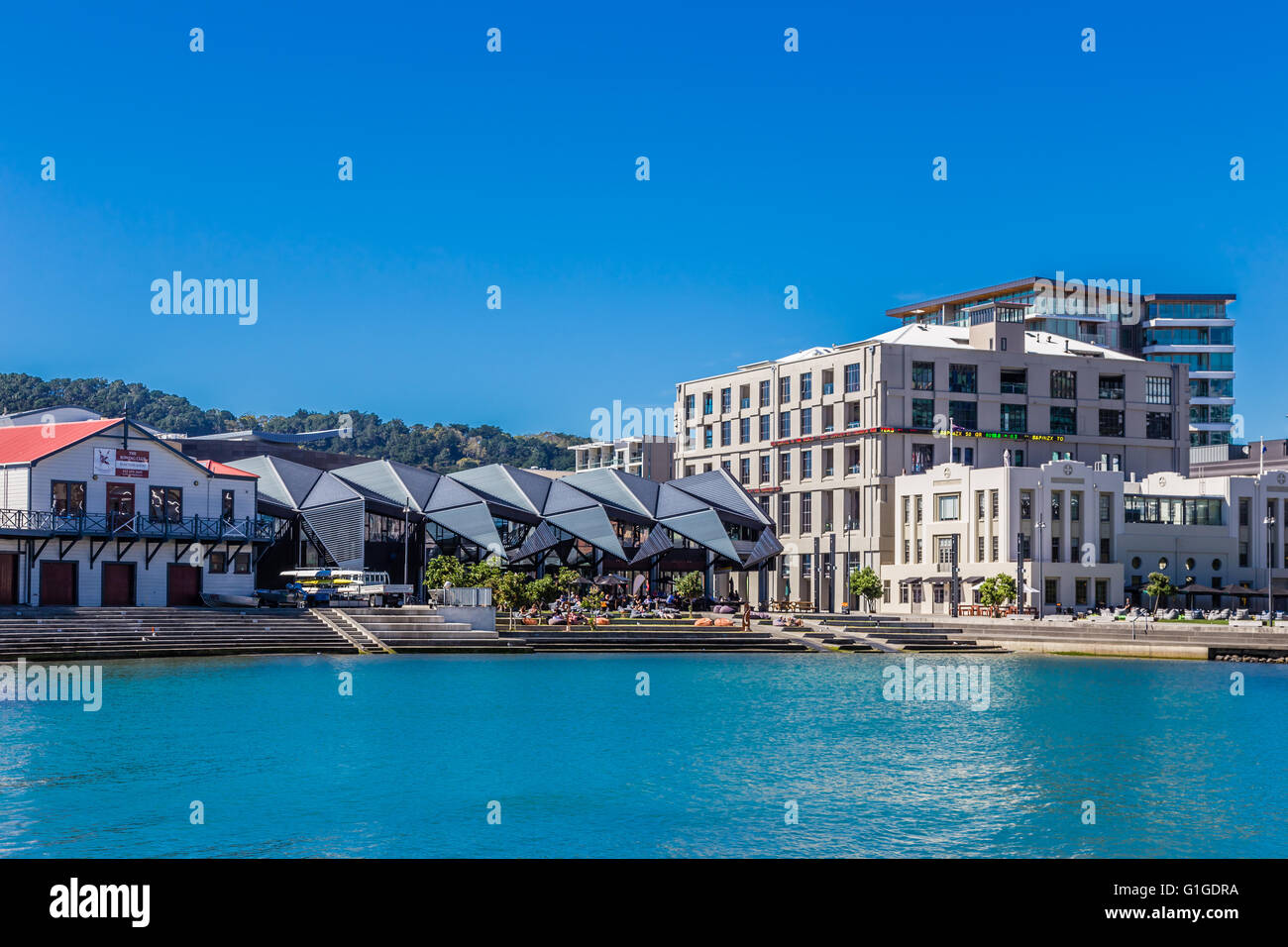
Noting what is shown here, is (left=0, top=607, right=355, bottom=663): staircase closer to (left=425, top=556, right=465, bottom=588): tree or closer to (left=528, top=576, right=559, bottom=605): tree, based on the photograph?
(left=425, top=556, right=465, bottom=588): tree

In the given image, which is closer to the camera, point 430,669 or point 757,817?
point 757,817

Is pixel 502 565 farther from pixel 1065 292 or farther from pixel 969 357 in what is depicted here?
pixel 1065 292

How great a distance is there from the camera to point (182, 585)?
55.3 metres

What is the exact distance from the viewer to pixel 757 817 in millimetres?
21969

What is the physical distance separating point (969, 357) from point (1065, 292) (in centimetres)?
4094

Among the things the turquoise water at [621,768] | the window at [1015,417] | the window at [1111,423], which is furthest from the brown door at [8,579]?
the window at [1111,423]

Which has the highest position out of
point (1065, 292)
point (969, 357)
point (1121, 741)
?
point (1065, 292)

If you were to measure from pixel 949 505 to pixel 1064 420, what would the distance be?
A: 20.2 metres

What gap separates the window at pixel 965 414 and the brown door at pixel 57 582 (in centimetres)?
6423

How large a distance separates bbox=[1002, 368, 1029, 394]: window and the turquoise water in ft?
187

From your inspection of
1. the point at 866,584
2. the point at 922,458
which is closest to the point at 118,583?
the point at 866,584

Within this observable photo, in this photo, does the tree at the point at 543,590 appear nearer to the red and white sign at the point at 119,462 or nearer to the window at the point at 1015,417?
the red and white sign at the point at 119,462

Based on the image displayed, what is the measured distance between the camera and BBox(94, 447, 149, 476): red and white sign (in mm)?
53031
